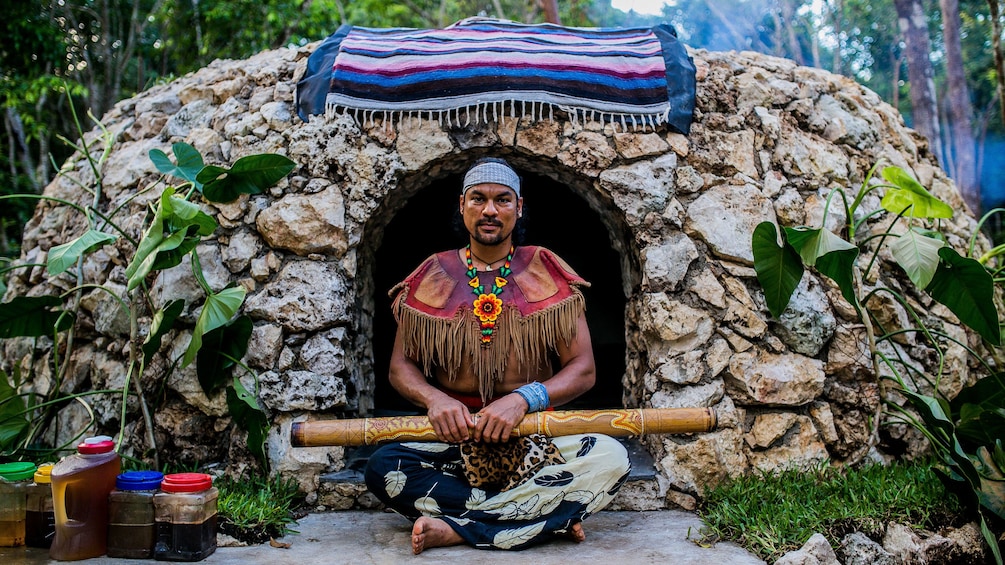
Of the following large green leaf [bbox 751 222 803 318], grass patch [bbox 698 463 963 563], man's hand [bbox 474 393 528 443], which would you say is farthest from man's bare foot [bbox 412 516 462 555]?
large green leaf [bbox 751 222 803 318]

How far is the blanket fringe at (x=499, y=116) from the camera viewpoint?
11.9 ft

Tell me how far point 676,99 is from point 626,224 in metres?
0.67

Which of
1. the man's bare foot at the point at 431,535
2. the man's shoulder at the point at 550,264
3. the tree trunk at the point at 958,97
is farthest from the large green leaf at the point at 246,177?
the tree trunk at the point at 958,97

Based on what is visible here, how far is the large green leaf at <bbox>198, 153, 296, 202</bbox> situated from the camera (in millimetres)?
3279

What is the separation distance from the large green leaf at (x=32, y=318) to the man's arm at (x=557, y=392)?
6.70 ft

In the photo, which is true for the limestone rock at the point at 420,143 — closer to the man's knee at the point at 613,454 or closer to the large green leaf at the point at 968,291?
the man's knee at the point at 613,454

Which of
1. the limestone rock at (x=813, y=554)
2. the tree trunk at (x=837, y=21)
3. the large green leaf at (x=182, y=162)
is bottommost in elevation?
the limestone rock at (x=813, y=554)

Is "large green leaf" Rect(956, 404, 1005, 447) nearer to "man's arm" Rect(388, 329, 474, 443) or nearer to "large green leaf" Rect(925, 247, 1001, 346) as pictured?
"large green leaf" Rect(925, 247, 1001, 346)

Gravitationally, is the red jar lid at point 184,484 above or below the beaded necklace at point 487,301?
below

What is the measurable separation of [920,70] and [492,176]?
878cm

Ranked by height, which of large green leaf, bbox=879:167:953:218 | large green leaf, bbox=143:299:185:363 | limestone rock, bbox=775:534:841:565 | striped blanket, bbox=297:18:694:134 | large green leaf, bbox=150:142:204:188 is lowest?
limestone rock, bbox=775:534:841:565

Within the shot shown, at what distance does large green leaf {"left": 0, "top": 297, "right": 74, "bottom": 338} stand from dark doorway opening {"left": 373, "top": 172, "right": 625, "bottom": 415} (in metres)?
2.04

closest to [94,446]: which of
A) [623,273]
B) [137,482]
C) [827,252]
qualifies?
[137,482]

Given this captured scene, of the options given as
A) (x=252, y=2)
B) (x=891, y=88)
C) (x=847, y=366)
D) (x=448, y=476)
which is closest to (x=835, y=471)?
(x=847, y=366)
